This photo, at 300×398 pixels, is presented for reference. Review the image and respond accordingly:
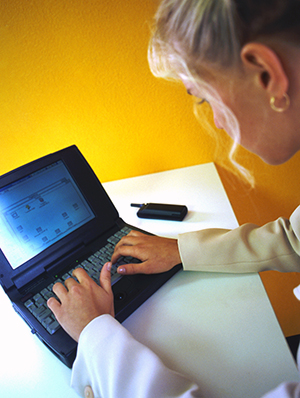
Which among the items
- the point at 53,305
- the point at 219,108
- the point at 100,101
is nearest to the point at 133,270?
the point at 53,305

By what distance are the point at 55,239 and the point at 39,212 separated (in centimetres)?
7

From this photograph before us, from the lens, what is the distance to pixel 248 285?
23.6 inches

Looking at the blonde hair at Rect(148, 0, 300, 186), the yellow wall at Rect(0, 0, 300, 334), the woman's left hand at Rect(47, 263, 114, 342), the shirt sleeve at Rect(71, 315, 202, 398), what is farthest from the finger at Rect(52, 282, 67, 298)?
the yellow wall at Rect(0, 0, 300, 334)

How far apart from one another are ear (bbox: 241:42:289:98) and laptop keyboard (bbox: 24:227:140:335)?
426 mm

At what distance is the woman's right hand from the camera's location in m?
0.64

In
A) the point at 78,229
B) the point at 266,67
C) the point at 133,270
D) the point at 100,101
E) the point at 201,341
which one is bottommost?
the point at 201,341

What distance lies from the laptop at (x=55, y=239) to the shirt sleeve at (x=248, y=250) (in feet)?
0.17

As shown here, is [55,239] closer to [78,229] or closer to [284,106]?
[78,229]

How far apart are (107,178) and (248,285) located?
750mm

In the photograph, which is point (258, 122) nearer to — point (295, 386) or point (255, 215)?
point (295, 386)

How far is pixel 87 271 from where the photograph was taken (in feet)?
2.22

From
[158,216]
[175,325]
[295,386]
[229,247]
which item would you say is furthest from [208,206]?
[295,386]

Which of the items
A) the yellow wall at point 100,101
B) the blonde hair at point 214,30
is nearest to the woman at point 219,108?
the blonde hair at point 214,30

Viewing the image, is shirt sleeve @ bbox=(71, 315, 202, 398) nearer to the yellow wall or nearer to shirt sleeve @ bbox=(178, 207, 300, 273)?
shirt sleeve @ bbox=(178, 207, 300, 273)
